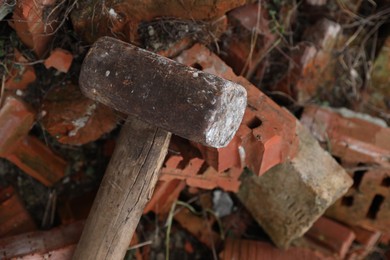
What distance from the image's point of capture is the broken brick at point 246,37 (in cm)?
311

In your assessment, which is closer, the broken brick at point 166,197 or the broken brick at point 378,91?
the broken brick at point 166,197

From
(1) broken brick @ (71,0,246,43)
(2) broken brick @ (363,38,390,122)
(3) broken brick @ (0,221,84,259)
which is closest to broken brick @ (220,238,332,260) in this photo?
(3) broken brick @ (0,221,84,259)

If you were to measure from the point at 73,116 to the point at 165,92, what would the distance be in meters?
0.96

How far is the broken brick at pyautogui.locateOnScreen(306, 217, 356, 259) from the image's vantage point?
3.32 metres

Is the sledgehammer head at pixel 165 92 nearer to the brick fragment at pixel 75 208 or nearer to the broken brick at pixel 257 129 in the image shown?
the broken brick at pixel 257 129

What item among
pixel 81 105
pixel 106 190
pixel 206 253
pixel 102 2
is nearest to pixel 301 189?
pixel 206 253

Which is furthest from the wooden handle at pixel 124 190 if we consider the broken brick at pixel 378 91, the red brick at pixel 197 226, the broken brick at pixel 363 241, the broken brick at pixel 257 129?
the broken brick at pixel 378 91

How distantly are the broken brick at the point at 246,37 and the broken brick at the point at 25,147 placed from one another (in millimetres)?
1336

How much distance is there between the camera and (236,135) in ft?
8.39

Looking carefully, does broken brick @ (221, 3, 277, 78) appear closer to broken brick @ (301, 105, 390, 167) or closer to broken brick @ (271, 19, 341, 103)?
broken brick @ (271, 19, 341, 103)

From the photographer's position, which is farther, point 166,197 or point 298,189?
point 166,197

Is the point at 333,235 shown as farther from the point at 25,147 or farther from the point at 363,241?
the point at 25,147

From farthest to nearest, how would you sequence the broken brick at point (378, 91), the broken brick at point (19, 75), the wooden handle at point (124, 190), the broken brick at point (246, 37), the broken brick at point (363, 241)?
the broken brick at point (378, 91) < the broken brick at point (363, 241) < the broken brick at point (246, 37) < the broken brick at point (19, 75) < the wooden handle at point (124, 190)

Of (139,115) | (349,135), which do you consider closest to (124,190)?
(139,115)
